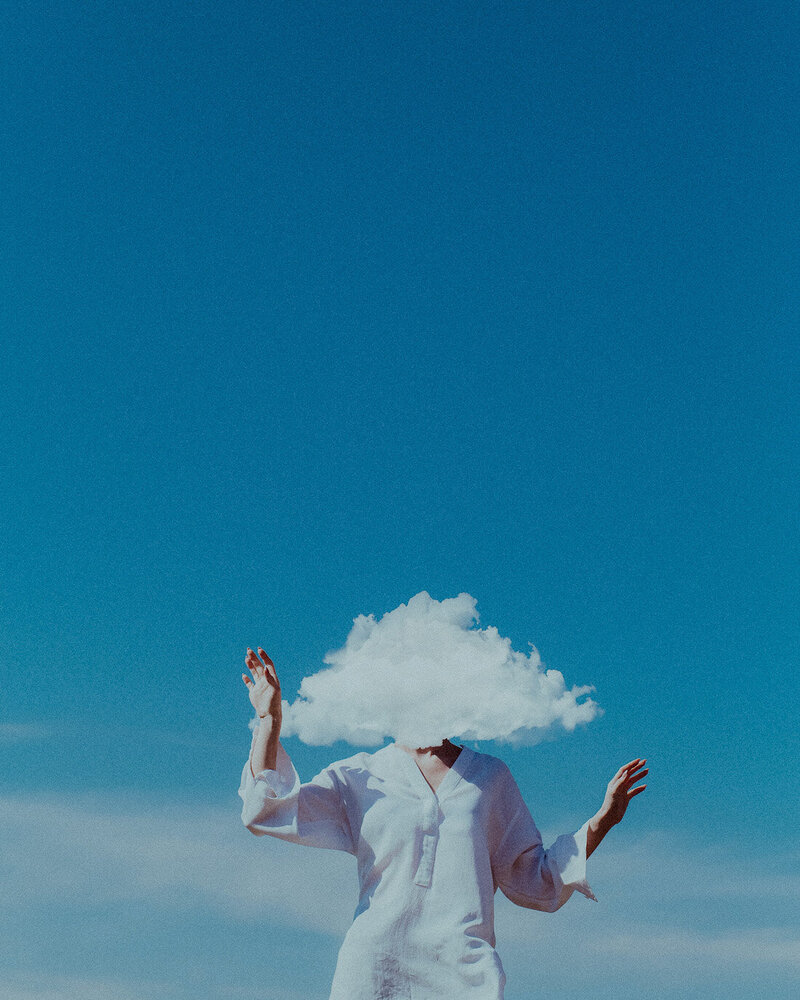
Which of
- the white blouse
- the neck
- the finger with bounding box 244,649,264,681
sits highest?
the finger with bounding box 244,649,264,681

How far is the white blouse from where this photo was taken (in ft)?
20.7

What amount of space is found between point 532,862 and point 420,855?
886mm

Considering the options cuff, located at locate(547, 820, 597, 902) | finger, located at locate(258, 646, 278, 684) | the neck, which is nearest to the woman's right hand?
finger, located at locate(258, 646, 278, 684)

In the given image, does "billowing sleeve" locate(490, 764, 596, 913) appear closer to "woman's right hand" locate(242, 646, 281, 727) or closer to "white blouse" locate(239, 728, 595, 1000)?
"white blouse" locate(239, 728, 595, 1000)

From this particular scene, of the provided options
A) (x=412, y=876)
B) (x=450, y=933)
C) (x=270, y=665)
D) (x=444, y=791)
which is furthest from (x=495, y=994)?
(x=270, y=665)

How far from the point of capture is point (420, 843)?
663cm

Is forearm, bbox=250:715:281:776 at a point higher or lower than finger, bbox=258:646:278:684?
lower

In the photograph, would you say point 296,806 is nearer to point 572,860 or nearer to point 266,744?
point 266,744

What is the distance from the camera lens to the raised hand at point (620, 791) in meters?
6.99

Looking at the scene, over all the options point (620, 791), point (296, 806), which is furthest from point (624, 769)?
point (296, 806)

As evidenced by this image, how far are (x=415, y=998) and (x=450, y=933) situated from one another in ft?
1.36

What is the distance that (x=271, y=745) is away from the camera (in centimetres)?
659

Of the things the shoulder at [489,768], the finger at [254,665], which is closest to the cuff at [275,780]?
the finger at [254,665]

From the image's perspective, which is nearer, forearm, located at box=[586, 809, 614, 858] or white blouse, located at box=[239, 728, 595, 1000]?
white blouse, located at box=[239, 728, 595, 1000]
